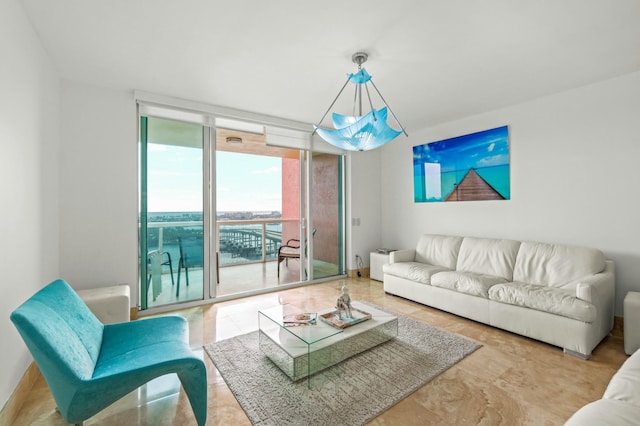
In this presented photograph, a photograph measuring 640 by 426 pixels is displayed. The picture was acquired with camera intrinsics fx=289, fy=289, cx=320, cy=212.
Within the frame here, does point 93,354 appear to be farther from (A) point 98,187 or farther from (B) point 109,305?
(A) point 98,187

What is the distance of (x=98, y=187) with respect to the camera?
10.2 feet

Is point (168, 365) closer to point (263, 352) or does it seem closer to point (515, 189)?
point (263, 352)

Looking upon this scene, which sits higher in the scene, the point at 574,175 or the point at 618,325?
the point at 574,175

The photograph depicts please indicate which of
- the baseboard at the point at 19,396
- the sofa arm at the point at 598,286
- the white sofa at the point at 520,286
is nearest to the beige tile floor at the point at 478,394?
the baseboard at the point at 19,396

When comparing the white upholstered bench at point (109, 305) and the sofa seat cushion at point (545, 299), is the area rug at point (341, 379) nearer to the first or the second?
the sofa seat cushion at point (545, 299)

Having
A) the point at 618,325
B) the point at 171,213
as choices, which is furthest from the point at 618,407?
the point at 171,213

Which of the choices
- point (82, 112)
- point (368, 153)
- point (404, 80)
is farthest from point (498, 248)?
point (82, 112)

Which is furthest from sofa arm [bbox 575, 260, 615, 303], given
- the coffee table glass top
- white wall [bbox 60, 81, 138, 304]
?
white wall [bbox 60, 81, 138, 304]

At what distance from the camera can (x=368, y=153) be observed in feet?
17.7

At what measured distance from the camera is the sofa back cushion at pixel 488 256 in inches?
138

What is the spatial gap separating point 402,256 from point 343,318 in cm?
214

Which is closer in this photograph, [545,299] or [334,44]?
[334,44]

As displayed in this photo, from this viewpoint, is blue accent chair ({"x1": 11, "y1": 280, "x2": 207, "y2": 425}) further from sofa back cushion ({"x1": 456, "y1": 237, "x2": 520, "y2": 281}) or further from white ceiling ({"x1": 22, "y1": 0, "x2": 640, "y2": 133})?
sofa back cushion ({"x1": 456, "y1": 237, "x2": 520, "y2": 281})

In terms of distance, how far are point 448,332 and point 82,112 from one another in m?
4.45
